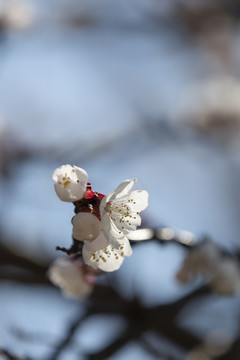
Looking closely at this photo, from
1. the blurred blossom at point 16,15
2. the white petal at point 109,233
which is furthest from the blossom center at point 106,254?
the blurred blossom at point 16,15

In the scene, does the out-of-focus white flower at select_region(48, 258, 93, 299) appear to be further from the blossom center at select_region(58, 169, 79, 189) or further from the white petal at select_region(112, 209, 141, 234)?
the blossom center at select_region(58, 169, 79, 189)

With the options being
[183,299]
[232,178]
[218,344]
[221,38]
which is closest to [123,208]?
[183,299]

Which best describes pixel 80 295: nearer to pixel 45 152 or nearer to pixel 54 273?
pixel 54 273

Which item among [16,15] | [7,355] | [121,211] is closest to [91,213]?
[121,211]

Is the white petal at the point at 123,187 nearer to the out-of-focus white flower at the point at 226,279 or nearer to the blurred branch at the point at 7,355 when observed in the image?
the blurred branch at the point at 7,355

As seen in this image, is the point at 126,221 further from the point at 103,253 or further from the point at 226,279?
the point at 226,279

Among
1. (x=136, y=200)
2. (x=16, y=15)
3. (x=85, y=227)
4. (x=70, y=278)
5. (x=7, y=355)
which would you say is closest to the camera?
(x=85, y=227)
